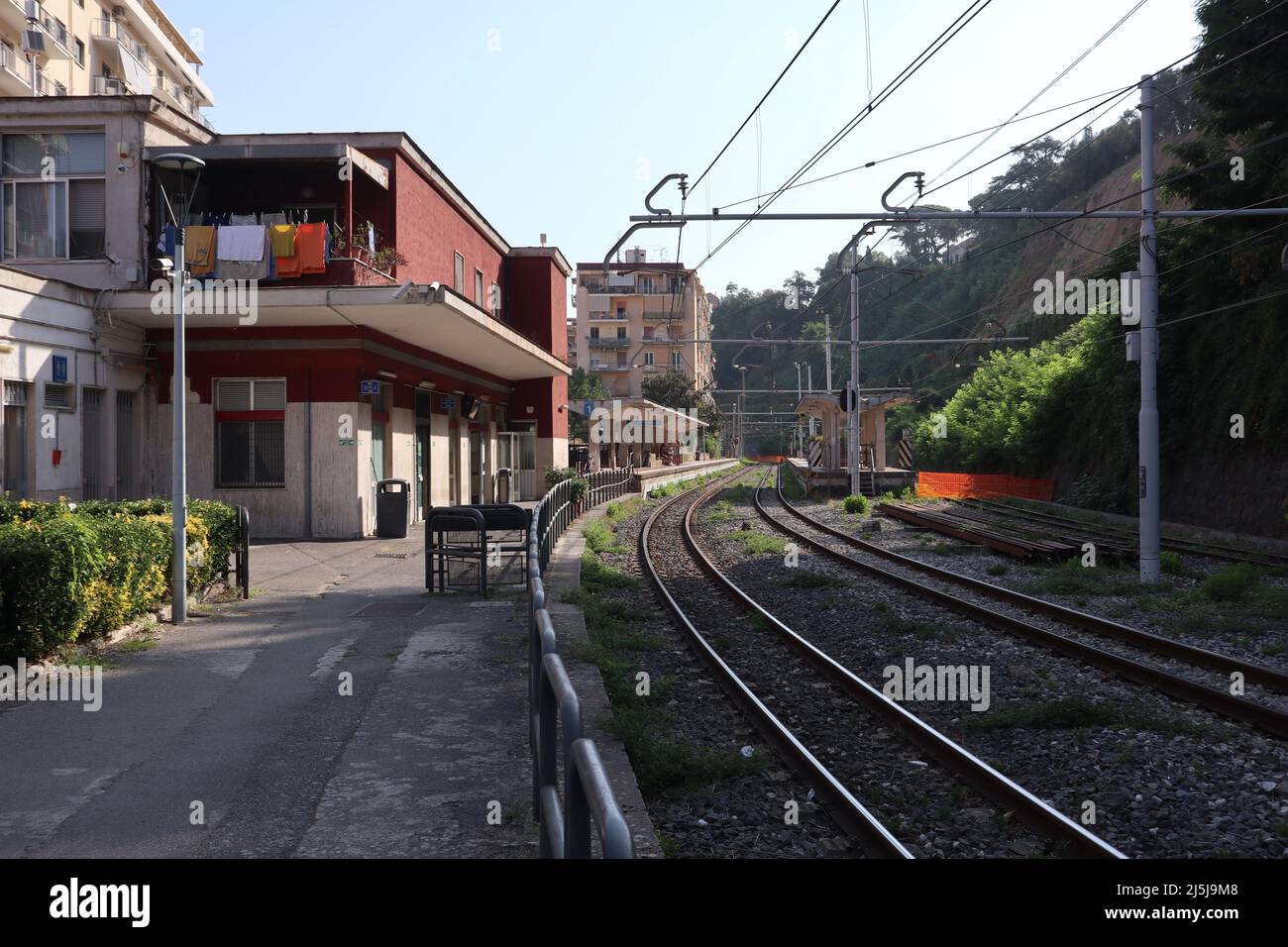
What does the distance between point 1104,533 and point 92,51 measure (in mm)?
48581

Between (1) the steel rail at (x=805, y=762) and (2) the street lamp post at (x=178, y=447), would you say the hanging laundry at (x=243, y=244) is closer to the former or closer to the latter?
(2) the street lamp post at (x=178, y=447)

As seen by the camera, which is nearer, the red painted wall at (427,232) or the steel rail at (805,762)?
the steel rail at (805,762)

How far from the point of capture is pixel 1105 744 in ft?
21.9

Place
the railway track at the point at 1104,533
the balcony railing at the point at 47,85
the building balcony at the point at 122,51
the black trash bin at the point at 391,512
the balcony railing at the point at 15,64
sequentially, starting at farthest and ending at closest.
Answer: the building balcony at the point at 122,51
the balcony railing at the point at 47,85
the balcony railing at the point at 15,64
the black trash bin at the point at 391,512
the railway track at the point at 1104,533

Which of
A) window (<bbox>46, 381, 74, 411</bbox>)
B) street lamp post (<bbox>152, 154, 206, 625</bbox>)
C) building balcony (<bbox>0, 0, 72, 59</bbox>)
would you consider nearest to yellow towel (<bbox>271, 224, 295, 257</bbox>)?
window (<bbox>46, 381, 74, 411</bbox>)

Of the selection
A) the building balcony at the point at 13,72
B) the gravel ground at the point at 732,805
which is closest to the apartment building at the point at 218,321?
the gravel ground at the point at 732,805

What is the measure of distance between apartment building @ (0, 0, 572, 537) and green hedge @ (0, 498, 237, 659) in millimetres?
6021

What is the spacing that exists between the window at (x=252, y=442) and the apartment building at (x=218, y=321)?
0.03 m

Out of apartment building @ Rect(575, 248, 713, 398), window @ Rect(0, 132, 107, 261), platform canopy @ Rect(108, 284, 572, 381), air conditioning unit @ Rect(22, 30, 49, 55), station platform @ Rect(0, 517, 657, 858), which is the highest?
air conditioning unit @ Rect(22, 30, 49, 55)

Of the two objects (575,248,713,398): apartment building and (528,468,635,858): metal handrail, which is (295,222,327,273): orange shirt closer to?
(528,468,635,858): metal handrail

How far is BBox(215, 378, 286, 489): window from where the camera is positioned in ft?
60.7

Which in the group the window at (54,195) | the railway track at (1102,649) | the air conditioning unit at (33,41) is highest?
the air conditioning unit at (33,41)

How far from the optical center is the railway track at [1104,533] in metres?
→ 16.1
